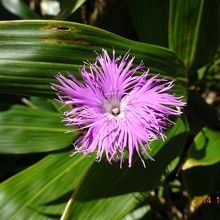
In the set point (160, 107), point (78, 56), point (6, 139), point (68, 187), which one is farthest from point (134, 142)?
point (6, 139)

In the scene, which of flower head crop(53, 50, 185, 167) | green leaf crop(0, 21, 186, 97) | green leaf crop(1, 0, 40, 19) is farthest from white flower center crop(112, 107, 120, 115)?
green leaf crop(1, 0, 40, 19)

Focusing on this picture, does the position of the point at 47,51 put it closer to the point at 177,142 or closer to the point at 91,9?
the point at 177,142

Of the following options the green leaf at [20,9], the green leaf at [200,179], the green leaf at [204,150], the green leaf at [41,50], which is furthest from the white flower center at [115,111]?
the green leaf at [20,9]

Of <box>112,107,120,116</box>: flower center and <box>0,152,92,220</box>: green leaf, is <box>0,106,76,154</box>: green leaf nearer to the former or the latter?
<box>0,152,92,220</box>: green leaf

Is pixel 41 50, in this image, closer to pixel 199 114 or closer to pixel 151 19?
pixel 151 19

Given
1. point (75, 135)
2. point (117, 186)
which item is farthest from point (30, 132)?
point (117, 186)

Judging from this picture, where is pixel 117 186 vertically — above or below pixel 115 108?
below
